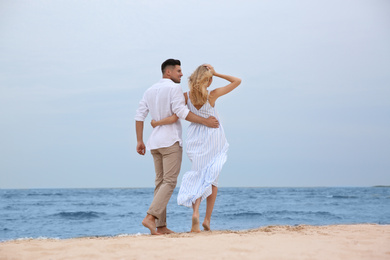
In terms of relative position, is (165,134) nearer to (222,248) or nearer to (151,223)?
(151,223)

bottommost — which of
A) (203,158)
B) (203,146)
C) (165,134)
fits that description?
(203,158)

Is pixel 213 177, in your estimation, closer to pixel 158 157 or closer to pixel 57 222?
pixel 158 157

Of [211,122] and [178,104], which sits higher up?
[178,104]

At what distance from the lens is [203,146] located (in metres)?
4.87

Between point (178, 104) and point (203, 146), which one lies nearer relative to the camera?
point (178, 104)

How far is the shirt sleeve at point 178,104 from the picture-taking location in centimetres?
470

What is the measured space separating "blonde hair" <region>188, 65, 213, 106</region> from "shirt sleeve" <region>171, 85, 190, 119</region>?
6.0 inches

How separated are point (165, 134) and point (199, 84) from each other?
0.68 m

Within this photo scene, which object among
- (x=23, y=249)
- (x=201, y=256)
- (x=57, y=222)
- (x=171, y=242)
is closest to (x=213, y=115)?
(x=171, y=242)

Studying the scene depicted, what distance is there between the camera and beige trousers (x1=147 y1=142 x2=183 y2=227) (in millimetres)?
4688

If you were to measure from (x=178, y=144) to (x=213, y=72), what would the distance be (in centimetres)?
91

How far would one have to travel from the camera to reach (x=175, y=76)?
16.2ft

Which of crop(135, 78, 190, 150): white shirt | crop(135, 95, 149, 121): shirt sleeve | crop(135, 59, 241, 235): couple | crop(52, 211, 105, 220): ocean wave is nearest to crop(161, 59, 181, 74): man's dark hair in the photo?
crop(135, 59, 241, 235): couple

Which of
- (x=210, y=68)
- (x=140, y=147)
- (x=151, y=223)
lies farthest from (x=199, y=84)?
(x=151, y=223)
